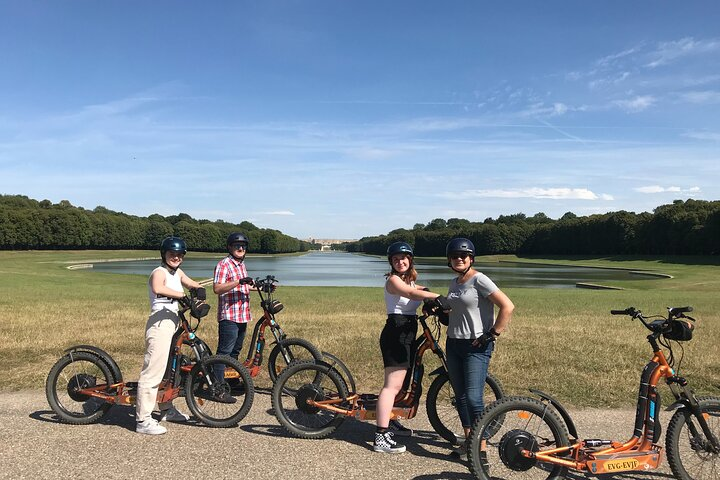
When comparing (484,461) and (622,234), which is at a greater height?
(622,234)

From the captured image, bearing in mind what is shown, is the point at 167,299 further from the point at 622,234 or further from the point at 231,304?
the point at 622,234

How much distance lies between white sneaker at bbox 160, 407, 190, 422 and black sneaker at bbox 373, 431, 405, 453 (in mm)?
2290

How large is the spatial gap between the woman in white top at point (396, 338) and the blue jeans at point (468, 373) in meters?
0.44

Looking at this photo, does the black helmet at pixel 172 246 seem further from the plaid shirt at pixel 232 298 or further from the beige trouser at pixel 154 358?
the plaid shirt at pixel 232 298

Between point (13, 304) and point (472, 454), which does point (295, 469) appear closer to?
point (472, 454)

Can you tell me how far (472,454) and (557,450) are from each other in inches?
26.4

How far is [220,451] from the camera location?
483 centimetres

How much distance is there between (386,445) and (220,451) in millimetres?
1563

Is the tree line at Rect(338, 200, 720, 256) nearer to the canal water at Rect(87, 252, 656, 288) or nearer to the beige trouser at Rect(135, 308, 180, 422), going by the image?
the canal water at Rect(87, 252, 656, 288)

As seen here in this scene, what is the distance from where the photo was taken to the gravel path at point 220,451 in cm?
437

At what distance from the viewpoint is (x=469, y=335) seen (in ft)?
14.9

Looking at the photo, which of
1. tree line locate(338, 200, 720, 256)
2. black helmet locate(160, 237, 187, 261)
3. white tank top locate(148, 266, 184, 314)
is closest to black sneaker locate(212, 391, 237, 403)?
white tank top locate(148, 266, 184, 314)

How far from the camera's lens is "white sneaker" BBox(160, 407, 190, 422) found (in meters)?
5.75

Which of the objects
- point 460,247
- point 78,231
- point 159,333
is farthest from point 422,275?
point 78,231
